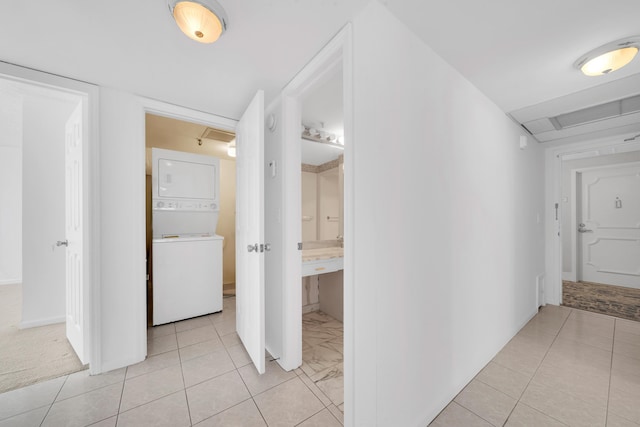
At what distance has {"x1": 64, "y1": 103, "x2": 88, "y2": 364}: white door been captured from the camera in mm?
1794

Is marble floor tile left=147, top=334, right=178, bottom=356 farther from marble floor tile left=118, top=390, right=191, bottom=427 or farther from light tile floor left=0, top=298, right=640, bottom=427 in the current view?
marble floor tile left=118, top=390, right=191, bottom=427

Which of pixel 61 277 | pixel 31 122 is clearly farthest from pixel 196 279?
pixel 31 122

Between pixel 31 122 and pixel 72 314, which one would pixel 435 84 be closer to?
pixel 72 314

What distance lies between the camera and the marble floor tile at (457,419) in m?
1.32

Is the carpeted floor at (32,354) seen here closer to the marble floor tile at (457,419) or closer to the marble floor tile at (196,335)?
the marble floor tile at (196,335)

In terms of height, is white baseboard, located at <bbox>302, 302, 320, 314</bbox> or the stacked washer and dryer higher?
the stacked washer and dryer

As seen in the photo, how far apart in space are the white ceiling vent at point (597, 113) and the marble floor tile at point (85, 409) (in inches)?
170

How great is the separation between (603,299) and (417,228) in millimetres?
4250

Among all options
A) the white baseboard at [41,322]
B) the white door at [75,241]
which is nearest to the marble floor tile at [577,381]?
the white door at [75,241]

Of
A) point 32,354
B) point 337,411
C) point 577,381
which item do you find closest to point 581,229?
point 577,381

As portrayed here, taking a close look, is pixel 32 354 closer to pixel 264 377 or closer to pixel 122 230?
pixel 122 230

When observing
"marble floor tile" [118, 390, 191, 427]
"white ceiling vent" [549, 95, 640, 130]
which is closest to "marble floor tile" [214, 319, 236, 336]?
"marble floor tile" [118, 390, 191, 427]

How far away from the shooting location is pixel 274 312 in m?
1.96

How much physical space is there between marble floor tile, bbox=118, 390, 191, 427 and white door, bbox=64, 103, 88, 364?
78cm
